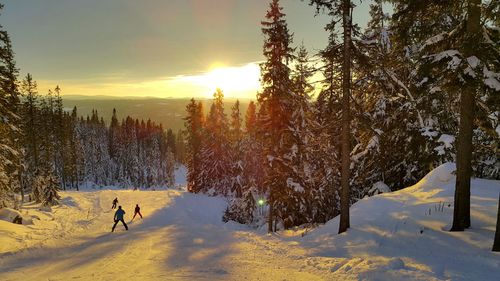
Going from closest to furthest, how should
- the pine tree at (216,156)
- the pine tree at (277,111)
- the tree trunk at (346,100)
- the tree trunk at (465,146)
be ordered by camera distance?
the tree trunk at (465,146), the tree trunk at (346,100), the pine tree at (277,111), the pine tree at (216,156)

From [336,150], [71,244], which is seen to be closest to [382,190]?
[336,150]

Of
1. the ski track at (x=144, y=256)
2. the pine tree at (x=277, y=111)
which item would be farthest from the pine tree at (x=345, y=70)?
the pine tree at (x=277, y=111)

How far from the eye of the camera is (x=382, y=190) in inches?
864

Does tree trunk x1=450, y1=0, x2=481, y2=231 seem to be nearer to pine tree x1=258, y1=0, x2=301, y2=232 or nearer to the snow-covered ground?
the snow-covered ground

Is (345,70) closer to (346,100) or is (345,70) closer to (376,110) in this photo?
(346,100)

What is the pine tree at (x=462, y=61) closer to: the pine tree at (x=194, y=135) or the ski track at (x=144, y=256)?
the ski track at (x=144, y=256)

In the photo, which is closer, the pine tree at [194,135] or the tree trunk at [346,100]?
the tree trunk at [346,100]

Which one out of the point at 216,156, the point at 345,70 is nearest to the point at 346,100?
the point at 345,70

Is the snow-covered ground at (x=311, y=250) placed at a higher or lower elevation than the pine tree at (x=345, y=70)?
lower

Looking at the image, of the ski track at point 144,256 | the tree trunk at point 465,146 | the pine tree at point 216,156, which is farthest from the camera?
the pine tree at point 216,156

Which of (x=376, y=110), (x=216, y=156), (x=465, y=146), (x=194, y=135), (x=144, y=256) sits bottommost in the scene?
(x=144, y=256)

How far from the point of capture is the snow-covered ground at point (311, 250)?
1003 centimetres

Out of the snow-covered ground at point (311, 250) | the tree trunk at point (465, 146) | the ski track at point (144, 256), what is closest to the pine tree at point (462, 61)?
the tree trunk at point (465, 146)

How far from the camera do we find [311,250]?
1386cm
